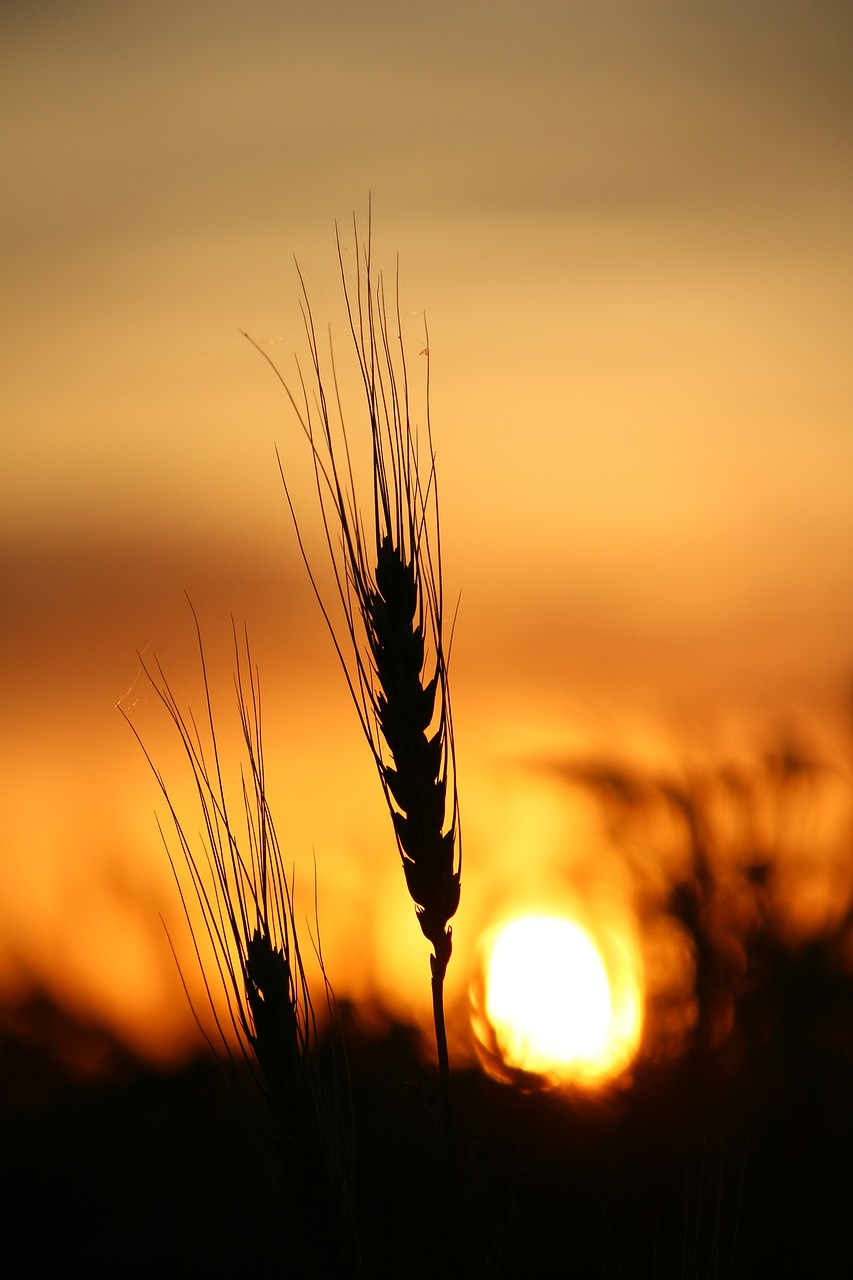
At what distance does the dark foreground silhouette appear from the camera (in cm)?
1002

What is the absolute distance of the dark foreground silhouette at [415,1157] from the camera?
10.0 metres

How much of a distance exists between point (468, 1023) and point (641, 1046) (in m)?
3.38

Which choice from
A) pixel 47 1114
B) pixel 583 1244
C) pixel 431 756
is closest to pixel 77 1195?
pixel 47 1114

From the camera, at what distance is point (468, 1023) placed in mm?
9312

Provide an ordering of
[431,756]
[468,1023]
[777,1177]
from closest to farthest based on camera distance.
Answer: [431,756], [468,1023], [777,1177]

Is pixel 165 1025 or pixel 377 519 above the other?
pixel 377 519

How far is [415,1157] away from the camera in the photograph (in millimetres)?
12453

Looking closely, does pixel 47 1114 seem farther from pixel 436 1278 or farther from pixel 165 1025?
pixel 165 1025

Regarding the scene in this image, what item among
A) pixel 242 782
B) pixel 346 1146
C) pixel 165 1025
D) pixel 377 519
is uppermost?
pixel 377 519

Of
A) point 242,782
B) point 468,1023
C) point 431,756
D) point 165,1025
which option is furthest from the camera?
point 468,1023

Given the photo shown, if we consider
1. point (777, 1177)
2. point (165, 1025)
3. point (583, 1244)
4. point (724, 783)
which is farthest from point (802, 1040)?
point (165, 1025)

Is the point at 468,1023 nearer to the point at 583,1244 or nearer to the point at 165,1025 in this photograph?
the point at 583,1244

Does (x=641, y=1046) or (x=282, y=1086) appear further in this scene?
(x=641, y=1046)

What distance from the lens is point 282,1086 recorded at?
2.59 meters
